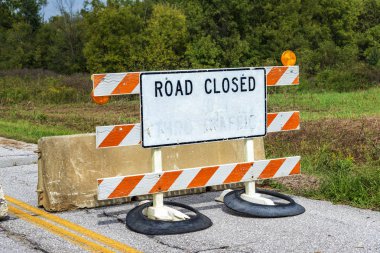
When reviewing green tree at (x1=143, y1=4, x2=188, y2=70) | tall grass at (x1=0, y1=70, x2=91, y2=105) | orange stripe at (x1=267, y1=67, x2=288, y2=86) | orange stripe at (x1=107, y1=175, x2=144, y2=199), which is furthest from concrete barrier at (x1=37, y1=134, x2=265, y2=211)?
green tree at (x1=143, y1=4, x2=188, y2=70)

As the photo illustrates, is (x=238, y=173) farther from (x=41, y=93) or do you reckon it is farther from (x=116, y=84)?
(x=41, y=93)

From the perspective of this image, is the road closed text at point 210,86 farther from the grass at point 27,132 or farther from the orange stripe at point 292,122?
the grass at point 27,132

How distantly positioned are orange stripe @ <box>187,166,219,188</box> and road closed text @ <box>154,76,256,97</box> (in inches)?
35.3

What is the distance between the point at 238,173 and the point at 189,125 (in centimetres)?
81

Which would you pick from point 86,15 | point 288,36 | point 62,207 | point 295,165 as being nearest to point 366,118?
point 295,165

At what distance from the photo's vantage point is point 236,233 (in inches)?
267

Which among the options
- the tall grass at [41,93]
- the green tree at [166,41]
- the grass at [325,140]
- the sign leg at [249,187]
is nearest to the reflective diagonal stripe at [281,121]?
the sign leg at [249,187]

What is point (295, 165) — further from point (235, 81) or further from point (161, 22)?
point (161, 22)

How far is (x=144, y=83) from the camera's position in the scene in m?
7.22

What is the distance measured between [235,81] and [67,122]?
14985 millimetres

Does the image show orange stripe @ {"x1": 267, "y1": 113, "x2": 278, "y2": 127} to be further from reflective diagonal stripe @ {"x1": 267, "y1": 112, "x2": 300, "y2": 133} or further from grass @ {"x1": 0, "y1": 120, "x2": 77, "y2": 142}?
grass @ {"x1": 0, "y1": 120, "x2": 77, "y2": 142}

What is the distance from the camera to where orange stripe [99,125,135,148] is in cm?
712

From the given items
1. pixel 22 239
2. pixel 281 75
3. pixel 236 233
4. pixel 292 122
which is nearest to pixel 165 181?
pixel 236 233

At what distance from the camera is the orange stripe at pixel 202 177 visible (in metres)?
7.39
